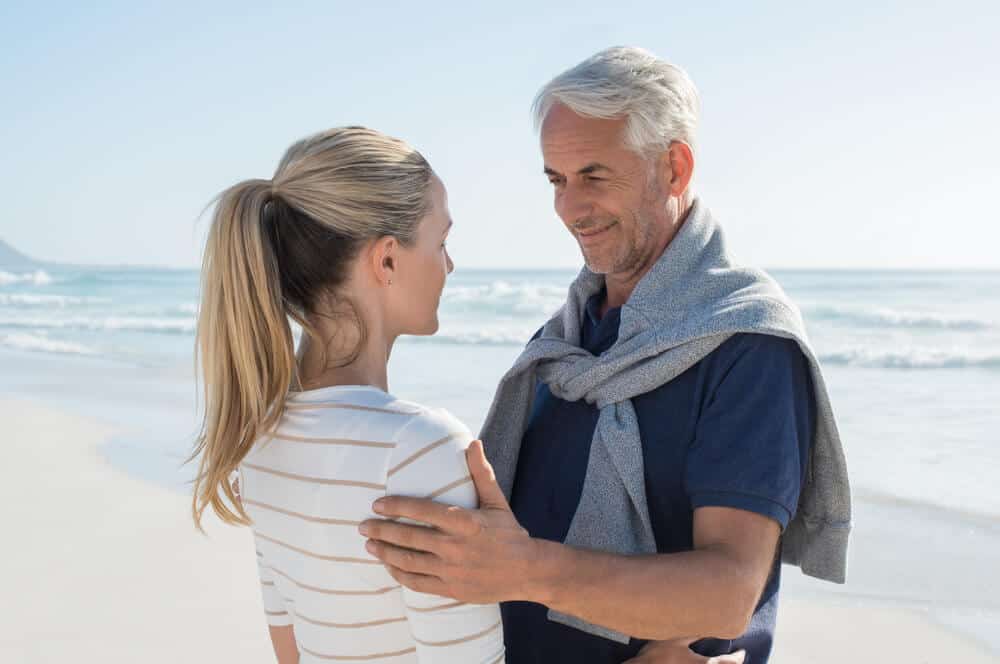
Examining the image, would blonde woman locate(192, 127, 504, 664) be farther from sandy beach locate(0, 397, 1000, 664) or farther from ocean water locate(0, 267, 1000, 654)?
ocean water locate(0, 267, 1000, 654)

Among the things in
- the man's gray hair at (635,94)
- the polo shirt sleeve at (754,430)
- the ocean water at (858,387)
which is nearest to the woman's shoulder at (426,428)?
the polo shirt sleeve at (754,430)

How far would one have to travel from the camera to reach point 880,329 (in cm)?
1564

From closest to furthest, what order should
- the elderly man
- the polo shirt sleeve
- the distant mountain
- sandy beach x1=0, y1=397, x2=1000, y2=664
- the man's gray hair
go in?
the elderly man → the polo shirt sleeve → the man's gray hair → sandy beach x1=0, y1=397, x2=1000, y2=664 → the distant mountain

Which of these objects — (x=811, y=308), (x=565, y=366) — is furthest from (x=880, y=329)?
(x=565, y=366)

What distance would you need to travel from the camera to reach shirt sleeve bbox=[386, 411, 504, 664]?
1.31 metres

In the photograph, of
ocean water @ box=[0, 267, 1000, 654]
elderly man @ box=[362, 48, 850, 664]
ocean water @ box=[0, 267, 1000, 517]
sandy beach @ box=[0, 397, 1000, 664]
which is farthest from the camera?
ocean water @ box=[0, 267, 1000, 517]

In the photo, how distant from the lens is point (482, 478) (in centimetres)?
134

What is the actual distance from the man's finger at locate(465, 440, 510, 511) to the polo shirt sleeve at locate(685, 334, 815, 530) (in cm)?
39

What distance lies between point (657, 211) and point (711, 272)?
0.82ft

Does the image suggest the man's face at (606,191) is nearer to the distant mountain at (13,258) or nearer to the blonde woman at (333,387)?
the blonde woman at (333,387)

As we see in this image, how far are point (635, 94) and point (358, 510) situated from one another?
1048 mm

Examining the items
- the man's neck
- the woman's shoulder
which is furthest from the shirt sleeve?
the man's neck

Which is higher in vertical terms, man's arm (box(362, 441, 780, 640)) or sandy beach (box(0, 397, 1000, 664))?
man's arm (box(362, 441, 780, 640))

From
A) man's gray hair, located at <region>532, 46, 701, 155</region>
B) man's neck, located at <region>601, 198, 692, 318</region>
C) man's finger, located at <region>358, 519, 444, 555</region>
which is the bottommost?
man's finger, located at <region>358, 519, 444, 555</region>
